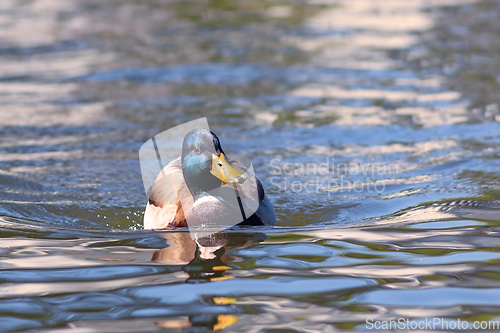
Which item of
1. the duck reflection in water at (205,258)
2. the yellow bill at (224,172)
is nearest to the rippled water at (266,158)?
the duck reflection in water at (205,258)

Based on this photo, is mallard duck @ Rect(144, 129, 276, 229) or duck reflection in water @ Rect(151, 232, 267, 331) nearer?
duck reflection in water @ Rect(151, 232, 267, 331)

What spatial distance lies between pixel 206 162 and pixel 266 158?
2.85 metres

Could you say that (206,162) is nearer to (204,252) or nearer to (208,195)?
(208,195)

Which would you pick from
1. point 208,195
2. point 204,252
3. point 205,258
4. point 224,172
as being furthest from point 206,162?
point 205,258

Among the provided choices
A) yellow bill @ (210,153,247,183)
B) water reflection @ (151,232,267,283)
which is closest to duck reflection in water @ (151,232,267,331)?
water reflection @ (151,232,267,283)

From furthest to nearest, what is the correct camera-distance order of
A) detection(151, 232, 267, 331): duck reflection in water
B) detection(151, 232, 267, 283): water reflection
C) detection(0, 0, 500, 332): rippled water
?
detection(151, 232, 267, 283): water reflection, detection(0, 0, 500, 332): rippled water, detection(151, 232, 267, 331): duck reflection in water

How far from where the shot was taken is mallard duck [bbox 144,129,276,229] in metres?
5.14

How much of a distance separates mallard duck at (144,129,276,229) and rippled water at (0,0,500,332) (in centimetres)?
19

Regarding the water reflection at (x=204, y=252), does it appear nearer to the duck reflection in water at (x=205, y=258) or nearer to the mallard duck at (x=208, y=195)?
the duck reflection in water at (x=205, y=258)

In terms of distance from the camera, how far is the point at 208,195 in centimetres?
536

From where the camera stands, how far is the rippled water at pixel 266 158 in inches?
151

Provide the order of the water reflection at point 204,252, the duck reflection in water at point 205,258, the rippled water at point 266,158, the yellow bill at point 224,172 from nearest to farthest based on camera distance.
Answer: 1. the duck reflection in water at point 205,258
2. the rippled water at point 266,158
3. the water reflection at point 204,252
4. the yellow bill at point 224,172

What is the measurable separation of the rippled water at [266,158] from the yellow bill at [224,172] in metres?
0.44

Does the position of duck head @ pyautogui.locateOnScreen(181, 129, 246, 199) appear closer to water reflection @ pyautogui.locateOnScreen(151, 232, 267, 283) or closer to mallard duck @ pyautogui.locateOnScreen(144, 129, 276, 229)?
mallard duck @ pyautogui.locateOnScreen(144, 129, 276, 229)
